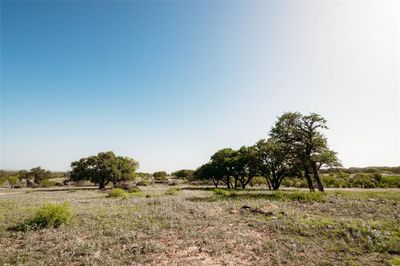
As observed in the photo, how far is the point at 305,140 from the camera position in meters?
33.4

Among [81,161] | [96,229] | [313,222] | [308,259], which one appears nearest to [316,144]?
[313,222]

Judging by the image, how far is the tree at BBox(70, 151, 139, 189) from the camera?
62469 mm

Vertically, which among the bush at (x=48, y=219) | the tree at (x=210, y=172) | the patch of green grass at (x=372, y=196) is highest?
the tree at (x=210, y=172)

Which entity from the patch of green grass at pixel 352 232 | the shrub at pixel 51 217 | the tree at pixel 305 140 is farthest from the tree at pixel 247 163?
the shrub at pixel 51 217

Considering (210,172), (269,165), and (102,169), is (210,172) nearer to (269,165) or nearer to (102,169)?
(269,165)

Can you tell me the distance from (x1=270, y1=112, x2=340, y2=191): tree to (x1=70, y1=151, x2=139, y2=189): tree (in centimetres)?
4699

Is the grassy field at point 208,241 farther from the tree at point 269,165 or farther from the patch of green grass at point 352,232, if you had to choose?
the tree at point 269,165

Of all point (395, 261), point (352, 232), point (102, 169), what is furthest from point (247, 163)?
point (395, 261)

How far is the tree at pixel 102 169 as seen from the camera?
62.5m

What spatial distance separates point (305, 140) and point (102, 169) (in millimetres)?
53136

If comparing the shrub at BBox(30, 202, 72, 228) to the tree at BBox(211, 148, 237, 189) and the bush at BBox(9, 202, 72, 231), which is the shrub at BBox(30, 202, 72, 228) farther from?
the tree at BBox(211, 148, 237, 189)

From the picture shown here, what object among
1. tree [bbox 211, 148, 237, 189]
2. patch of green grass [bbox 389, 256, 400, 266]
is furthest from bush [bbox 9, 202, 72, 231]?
tree [bbox 211, 148, 237, 189]

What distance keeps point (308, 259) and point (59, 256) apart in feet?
35.1

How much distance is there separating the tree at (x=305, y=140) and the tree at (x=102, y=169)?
4699 cm
